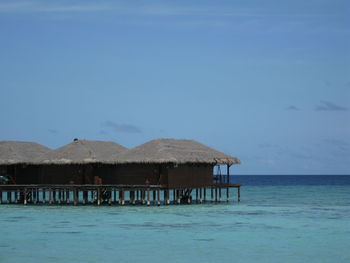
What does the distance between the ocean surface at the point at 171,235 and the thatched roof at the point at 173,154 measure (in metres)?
2.94

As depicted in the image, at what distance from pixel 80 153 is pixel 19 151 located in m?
5.97

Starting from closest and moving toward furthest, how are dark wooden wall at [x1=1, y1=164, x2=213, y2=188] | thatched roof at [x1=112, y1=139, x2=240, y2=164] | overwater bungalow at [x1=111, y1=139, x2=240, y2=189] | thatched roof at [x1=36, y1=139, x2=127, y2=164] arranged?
1. thatched roof at [x1=112, y1=139, x2=240, y2=164]
2. overwater bungalow at [x1=111, y1=139, x2=240, y2=189]
3. dark wooden wall at [x1=1, y1=164, x2=213, y2=188]
4. thatched roof at [x1=36, y1=139, x2=127, y2=164]

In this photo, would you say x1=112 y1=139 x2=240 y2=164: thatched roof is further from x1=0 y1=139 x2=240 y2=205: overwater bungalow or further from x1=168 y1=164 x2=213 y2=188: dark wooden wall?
x1=168 y1=164 x2=213 y2=188: dark wooden wall

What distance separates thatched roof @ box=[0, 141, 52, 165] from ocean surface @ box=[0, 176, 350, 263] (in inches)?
269

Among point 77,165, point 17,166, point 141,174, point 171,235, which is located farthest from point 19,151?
point 171,235

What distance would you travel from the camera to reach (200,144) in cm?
4834

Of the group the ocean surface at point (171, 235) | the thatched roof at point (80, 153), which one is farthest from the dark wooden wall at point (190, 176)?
the thatched roof at point (80, 153)

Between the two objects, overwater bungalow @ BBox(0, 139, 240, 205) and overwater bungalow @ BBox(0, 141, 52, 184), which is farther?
overwater bungalow @ BBox(0, 141, 52, 184)

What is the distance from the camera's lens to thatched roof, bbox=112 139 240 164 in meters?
42.5

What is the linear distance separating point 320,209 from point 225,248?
69.3 feet

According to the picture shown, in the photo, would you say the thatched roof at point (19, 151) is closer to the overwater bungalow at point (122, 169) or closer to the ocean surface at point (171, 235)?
the overwater bungalow at point (122, 169)

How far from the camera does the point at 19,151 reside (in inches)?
1940

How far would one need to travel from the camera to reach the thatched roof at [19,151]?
1879 inches

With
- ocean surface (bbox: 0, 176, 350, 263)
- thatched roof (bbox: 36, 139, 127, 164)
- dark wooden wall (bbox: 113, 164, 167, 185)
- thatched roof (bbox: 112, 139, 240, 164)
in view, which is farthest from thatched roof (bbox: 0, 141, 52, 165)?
thatched roof (bbox: 112, 139, 240, 164)
